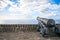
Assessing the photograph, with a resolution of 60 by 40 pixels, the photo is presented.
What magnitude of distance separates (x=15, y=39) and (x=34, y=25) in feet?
2.84

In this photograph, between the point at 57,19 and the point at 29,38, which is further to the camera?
the point at 57,19

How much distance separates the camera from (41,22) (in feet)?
11.8

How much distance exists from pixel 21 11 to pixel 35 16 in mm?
332

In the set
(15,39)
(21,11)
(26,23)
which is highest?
(21,11)

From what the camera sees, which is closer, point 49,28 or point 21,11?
point 49,28

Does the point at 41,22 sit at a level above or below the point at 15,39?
above

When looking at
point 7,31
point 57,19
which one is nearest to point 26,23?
point 7,31

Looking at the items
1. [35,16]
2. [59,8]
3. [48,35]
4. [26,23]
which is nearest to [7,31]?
[26,23]

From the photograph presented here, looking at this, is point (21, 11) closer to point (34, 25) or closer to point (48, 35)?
point (34, 25)

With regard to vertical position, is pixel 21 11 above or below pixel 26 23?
above

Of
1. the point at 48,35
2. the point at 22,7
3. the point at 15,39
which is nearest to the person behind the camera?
the point at 15,39

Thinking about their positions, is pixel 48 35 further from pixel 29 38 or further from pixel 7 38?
pixel 7 38

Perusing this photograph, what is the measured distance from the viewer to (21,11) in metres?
3.85

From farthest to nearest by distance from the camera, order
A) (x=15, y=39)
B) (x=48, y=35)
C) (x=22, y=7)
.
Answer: (x=22, y=7) → (x=48, y=35) → (x=15, y=39)
